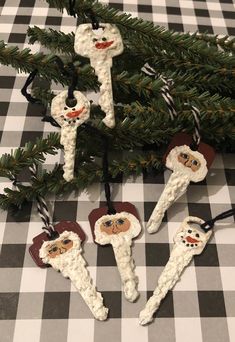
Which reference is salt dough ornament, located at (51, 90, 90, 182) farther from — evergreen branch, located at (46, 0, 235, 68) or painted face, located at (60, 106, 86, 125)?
evergreen branch, located at (46, 0, 235, 68)

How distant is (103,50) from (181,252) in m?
0.32

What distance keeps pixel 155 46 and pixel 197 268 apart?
0.37 metres

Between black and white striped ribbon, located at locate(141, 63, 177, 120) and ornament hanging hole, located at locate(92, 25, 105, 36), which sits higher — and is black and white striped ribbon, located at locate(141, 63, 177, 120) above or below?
below

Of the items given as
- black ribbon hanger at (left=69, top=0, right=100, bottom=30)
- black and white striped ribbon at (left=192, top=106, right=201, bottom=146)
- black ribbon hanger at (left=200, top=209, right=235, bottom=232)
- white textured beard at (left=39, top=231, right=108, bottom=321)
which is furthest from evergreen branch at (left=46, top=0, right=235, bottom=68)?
white textured beard at (left=39, top=231, right=108, bottom=321)

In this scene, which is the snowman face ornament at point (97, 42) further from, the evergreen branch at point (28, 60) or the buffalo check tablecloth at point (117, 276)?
the buffalo check tablecloth at point (117, 276)

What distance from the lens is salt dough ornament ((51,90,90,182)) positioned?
0.55 meters

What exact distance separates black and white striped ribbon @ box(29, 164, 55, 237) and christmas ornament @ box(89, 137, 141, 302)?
7 centimetres

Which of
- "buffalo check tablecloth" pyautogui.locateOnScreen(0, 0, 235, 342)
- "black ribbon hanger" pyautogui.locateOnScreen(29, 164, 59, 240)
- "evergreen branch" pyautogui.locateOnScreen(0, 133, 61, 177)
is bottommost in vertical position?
"buffalo check tablecloth" pyautogui.locateOnScreen(0, 0, 235, 342)

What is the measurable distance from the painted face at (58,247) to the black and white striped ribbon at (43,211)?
2 cm

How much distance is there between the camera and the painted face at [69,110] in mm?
550

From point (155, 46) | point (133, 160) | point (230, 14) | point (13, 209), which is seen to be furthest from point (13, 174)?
point (230, 14)

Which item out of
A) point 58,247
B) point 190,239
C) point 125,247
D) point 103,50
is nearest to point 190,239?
point 190,239

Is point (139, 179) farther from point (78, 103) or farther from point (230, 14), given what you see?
point (230, 14)

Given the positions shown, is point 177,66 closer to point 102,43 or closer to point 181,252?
point 102,43
